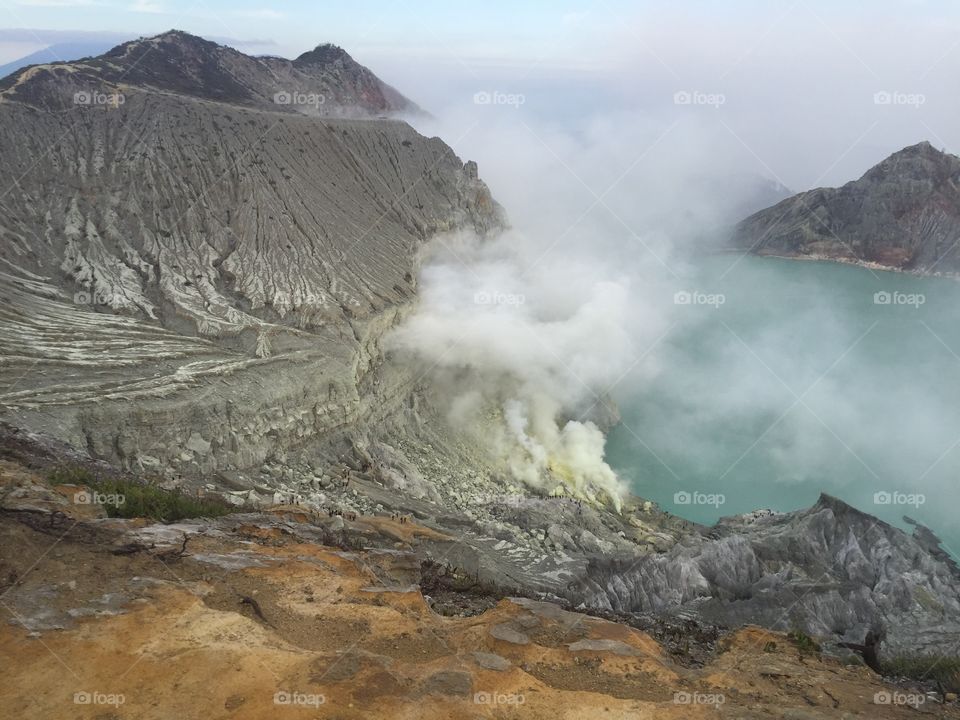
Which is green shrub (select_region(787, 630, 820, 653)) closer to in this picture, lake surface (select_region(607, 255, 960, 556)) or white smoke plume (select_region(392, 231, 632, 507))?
white smoke plume (select_region(392, 231, 632, 507))

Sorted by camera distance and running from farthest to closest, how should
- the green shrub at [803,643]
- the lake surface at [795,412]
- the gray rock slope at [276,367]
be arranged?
the lake surface at [795,412]
the gray rock slope at [276,367]
the green shrub at [803,643]

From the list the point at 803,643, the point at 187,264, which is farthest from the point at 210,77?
the point at 803,643

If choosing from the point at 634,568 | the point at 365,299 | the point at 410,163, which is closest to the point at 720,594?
the point at 634,568

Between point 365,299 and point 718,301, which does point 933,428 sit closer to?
point 718,301

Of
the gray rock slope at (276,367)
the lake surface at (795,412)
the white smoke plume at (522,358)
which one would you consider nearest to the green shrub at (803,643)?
the gray rock slope at (276,367)

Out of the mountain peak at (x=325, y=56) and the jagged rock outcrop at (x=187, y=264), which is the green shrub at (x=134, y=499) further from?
the mountain peak at (x=325, y=56)

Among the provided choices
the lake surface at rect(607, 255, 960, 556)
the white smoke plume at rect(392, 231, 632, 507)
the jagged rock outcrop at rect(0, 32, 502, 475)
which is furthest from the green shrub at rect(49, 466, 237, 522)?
the lake surface at rect(607, 255, 960, 556)

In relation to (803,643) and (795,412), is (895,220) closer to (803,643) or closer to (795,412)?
(795,412)
